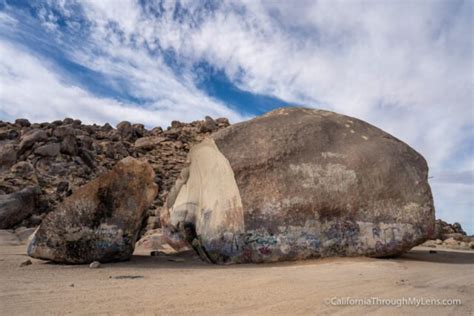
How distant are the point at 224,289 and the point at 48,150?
1409 cm

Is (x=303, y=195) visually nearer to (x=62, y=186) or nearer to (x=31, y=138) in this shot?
(x=62, y=186)

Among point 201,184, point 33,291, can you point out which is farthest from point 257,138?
point 33,291

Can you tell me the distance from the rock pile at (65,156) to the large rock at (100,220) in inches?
169

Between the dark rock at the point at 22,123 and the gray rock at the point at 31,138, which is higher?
the dark rock at the point at 22,123

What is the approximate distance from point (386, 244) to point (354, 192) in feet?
3.06

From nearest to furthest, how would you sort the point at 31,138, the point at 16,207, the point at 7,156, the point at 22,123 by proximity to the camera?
the point at 16,207 → the point at 7,156 → the point at 31,138 → the point at 22,123

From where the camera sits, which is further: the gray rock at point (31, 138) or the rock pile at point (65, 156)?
the gray rock at point (31, 138)

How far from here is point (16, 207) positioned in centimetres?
1164

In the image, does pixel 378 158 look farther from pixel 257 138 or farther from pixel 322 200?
pixel 257 138

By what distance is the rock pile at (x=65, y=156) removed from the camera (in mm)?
12461

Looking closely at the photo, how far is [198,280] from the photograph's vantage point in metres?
4.64

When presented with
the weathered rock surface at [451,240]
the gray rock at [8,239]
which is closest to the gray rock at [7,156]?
the gray rock at [8,239]

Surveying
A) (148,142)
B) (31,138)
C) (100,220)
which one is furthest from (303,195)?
(148,142)

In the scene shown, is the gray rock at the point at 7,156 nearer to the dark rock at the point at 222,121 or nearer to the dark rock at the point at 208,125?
the dark rock at the point at 208,125
